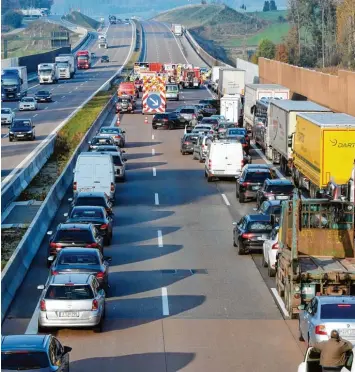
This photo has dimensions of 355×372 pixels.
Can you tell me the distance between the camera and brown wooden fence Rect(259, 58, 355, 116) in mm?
Answer: 63969

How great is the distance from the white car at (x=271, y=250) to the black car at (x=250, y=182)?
12.9 m

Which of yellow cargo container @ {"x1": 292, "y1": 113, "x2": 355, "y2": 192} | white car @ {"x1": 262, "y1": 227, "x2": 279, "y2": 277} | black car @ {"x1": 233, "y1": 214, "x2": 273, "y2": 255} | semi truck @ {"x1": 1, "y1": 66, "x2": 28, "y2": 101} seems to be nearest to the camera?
white car @ {"x1": 262, "y1": 227, "x2": 279, "y2": 277}

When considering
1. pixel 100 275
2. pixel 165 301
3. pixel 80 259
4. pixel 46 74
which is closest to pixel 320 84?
pixel 165 301

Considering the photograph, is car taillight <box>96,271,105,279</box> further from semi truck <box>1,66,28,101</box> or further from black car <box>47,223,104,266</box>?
semi truck <box>1,66,28,101</box>

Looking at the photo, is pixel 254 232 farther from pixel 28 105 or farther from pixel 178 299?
pixel 28 105

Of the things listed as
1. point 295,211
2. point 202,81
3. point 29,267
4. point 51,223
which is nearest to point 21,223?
point 51,223

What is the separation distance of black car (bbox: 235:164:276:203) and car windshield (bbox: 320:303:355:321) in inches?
883

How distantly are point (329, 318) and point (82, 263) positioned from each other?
7935 mm

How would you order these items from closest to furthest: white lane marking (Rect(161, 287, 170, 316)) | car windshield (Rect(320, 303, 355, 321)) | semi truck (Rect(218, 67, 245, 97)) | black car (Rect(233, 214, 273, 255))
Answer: car windshield (Rect(320, 303, 355, 321))
white lane marking (Rect(161, 287, 170, 316))
black car (Rect(233, 214, 273, 255))
semi truck (Rect(218, 67, 245, 97))

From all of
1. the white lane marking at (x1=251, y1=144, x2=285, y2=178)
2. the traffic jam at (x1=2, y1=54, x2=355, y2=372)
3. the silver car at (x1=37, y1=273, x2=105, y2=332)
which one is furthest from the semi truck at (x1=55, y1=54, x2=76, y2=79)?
the silver car at (x1=37, y1=273, x2=105, y2=332)

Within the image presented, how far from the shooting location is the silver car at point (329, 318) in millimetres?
18906

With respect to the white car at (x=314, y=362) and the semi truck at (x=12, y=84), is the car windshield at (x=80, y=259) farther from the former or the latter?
the semi truck at (x=12, y=84)

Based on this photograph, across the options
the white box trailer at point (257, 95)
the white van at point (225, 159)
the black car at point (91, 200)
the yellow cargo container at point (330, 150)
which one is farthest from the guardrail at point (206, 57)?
the black car at point (91, 200)

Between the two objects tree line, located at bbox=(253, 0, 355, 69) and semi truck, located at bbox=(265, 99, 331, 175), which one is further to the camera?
tree line, located at bbox=(253, 0, 355, 69)
